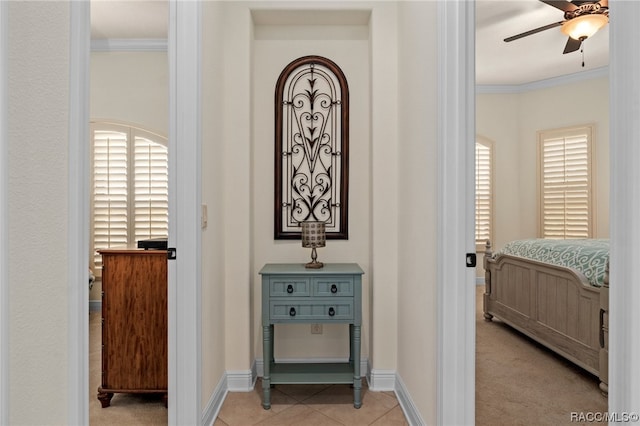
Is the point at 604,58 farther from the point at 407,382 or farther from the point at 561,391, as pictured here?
the point at 407,382

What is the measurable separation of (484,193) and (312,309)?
4377mm

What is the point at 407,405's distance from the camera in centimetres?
232

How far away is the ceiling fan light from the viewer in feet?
10.7

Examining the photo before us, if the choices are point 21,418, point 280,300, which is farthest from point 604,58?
point 21,418

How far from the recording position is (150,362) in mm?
2357

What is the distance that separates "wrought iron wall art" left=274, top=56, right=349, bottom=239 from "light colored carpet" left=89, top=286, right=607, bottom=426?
53.7 inches

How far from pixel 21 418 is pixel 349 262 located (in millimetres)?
2284

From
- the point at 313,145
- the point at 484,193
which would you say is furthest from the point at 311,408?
the point at 484,193

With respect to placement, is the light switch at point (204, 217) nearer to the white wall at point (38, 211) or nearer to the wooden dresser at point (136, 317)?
the wooden dresser at point (136, 317)

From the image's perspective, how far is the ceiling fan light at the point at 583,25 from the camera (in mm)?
3262

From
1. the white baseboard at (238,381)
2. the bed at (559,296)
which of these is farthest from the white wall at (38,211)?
the bed at (559,296)

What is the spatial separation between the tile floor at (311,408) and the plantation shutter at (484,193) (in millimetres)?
3956

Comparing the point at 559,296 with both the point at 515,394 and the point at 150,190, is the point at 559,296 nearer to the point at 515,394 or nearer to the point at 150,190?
the point at 515,394

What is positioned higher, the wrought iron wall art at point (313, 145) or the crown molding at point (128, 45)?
the crown molding at point (128, 45)
